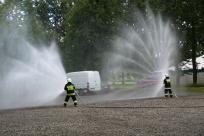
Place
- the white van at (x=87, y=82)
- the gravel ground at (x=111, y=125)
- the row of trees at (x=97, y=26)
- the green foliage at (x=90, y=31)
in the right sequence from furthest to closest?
the green foliage at (x=90, y=31) < the row of trees at (x=97, y=26) < the white van at (x=87, y=82) < the gravel ground at (x=111, y=125)

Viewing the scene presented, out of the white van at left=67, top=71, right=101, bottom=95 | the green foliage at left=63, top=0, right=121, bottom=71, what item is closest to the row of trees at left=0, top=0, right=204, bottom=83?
the green foliage at left=63, top=0, right=121, bottom=71

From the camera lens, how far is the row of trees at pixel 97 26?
143 feet

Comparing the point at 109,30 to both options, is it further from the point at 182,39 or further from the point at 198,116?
the point at 198,116

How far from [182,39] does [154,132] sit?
121 ft

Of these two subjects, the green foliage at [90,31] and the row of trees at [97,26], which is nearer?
the row of trees at [97,26]

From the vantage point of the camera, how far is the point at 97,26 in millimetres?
48469

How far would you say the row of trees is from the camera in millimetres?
43719

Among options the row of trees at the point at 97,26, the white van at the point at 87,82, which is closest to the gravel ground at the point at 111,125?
the white van at the point at 87,82

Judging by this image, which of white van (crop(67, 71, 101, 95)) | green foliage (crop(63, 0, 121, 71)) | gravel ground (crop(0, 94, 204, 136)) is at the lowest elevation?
gravel ground (crop(0, 94, 204, 136))

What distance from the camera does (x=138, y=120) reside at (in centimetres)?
1412

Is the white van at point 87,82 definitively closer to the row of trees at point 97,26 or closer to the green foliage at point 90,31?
the row of trees at point 97,26

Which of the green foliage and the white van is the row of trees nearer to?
the green foliage

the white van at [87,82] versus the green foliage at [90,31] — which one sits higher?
the green foliage at [90,31]

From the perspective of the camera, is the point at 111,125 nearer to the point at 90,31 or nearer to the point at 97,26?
the point at 90,31
